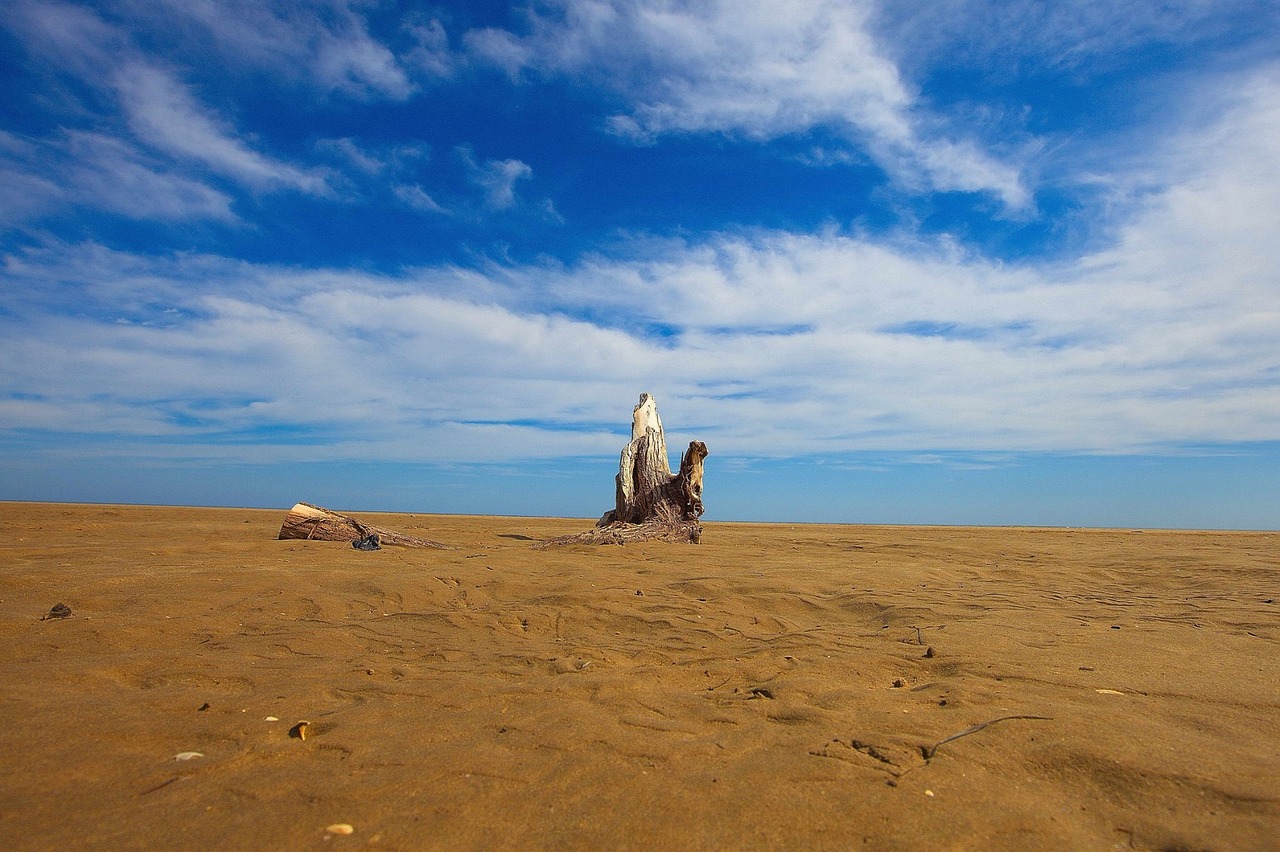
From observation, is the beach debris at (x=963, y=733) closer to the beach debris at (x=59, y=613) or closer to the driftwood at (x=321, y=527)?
the beach debris at (x=59, y=613)

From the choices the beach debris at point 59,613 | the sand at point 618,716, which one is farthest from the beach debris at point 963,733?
the beach debris at point 59,613

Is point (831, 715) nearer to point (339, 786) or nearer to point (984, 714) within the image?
point (984, 714)

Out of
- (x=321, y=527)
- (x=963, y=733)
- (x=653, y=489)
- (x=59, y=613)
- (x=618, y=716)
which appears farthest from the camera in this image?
(x=653, y=489)

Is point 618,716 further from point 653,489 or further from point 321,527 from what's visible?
point 653,489

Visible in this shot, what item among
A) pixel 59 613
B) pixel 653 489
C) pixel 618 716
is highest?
pixel 653 489

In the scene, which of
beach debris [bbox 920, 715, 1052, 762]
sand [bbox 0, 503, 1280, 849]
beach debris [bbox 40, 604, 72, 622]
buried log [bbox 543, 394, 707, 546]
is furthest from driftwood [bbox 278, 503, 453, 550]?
beach debris [bbox 920, 715, 1052, 762]

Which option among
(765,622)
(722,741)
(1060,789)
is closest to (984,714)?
(1060,789)

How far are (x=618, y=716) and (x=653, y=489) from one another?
9413mm

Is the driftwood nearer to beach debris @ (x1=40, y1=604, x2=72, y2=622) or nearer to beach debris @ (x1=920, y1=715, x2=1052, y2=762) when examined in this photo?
beach debris @ (x1=40, y1=604, x2=72, y2=622)

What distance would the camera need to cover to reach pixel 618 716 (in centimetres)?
302

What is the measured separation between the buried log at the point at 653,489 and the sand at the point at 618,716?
533cm

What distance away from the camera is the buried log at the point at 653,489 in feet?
38.0

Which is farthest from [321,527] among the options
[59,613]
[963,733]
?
[963,733]

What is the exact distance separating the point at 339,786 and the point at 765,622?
11.3 ft
